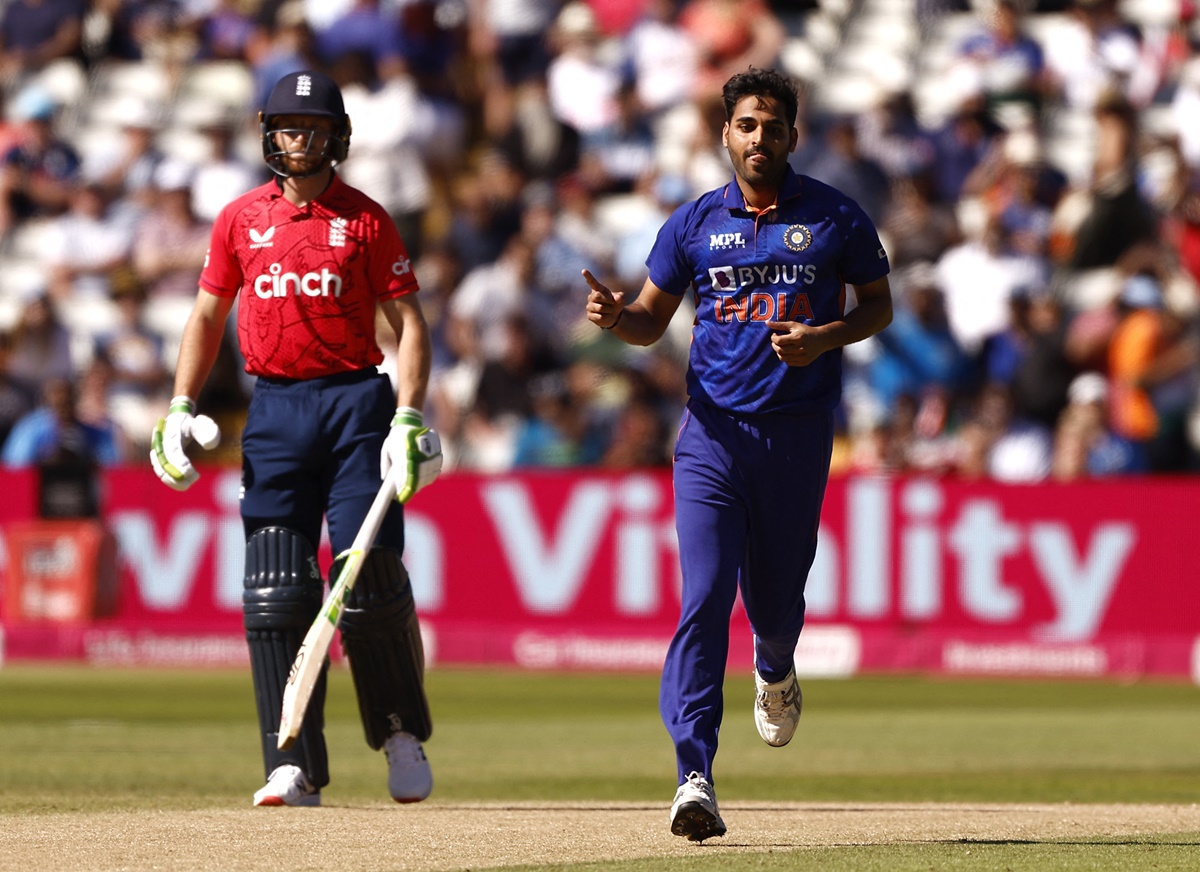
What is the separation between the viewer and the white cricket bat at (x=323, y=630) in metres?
6.98

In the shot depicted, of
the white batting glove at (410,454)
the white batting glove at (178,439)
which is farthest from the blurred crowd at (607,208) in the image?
the white batting glove at (410,454)

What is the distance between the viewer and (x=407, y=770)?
7797 millimetres

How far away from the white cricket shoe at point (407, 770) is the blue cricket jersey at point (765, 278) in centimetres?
172

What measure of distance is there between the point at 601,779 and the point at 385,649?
1.99 m

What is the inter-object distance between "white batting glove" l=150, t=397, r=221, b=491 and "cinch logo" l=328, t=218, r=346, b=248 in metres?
0.73

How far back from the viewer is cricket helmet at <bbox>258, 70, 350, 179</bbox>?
7.64m

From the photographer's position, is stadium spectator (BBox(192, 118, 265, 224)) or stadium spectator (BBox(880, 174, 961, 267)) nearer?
stadium spectator (BBox(880, 174, 961, 267))

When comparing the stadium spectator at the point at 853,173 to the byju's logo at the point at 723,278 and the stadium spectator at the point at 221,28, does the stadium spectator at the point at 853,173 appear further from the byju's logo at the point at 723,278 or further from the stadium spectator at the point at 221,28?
the byju's logo at the point at 723,278

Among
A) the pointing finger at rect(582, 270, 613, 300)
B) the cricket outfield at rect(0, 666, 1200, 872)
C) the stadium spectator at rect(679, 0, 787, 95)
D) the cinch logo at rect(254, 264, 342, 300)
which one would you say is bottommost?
the cricket outfield at rect(0, 666, 1200, 872)

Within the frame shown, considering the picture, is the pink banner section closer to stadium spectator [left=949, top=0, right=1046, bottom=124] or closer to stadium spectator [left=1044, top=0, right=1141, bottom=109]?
stadium spectator [left=949, top=0, right=1046, bottom=124]

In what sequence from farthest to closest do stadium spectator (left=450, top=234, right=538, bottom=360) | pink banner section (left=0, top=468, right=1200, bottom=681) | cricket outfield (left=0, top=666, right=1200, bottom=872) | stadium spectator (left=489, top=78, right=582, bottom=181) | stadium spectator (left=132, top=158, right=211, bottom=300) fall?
stadium spectator (left=489, top=78, right=582, bottom=181)
stadium spectator (left=132, top=158, right=211, bottom=300)
stadium spectator (left=450, top=234, right=538, bottom=360)
pink banner section (left=0, top=468, right=1200, bottom=681)
cricket outfield (left=0, top=666, right=1200, bottom=872)

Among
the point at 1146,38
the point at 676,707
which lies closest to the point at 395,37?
the point at 1146,38

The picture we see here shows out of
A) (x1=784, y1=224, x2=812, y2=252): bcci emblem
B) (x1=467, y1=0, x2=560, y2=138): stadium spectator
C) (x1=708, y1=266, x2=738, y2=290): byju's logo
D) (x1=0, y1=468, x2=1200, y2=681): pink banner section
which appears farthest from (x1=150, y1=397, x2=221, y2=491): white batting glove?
(x1=467, y1=0, x2=560, y2=138): stadium spectator

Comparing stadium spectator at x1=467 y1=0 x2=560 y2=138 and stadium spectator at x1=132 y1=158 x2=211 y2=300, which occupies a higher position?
stadium spectator at x1=467 y1=0 x2=560 y2=138
